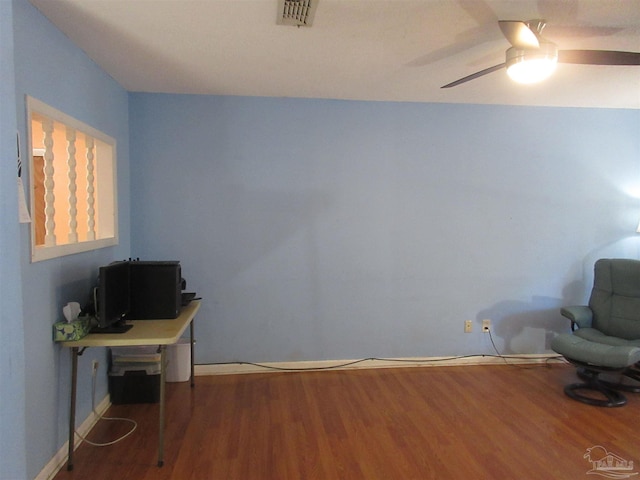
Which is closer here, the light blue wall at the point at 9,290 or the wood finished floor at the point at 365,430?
the light blue wall at the point at 9,290

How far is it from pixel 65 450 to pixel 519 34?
333cm

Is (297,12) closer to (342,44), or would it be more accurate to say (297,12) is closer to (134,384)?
(342,44)

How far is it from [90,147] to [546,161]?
3979mm

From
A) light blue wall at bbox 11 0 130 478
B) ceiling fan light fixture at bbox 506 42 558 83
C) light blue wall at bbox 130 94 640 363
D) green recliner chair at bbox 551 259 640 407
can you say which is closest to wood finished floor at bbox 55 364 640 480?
green recliner chair at bbox 551 259 640 407

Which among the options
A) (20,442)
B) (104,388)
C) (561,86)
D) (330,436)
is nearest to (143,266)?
(104,388)

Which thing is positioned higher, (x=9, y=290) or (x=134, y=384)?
(x=9, y=290)

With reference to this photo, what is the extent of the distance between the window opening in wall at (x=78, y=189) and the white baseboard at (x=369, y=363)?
144cm

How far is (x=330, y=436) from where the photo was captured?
2449 mm

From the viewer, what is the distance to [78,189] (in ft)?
9.09

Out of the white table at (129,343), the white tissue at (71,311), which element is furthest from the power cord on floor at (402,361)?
the white tissue at (71,311)

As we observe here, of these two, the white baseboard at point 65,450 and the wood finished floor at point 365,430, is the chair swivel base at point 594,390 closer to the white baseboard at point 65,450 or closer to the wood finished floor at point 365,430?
the wood finished floor at point 365,430

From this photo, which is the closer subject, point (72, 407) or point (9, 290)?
point (9, 290)

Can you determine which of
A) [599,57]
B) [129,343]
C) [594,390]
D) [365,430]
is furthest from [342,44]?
[594,390]

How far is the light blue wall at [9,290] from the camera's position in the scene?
1.59m
